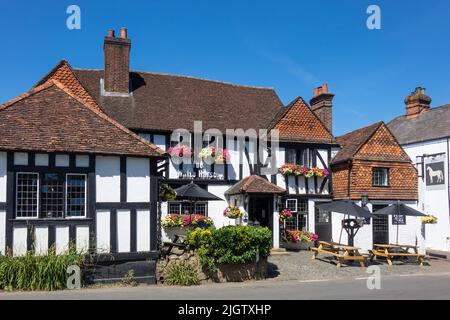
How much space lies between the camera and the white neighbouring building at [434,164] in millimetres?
26188

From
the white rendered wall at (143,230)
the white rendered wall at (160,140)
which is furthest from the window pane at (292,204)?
the white rendered wall at (143,230)

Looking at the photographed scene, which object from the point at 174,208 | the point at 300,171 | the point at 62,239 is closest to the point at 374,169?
the point at 300,171

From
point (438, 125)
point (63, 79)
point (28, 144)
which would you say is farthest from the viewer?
point (438, 125)

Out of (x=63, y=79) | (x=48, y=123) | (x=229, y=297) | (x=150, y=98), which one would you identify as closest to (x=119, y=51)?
(x=150, y=98)

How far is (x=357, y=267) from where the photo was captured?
18.0 m

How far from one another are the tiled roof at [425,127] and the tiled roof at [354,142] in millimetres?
5440

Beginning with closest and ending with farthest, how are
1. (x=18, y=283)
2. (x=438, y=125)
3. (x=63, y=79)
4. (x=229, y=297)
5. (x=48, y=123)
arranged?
(x=229, y=297) < (x=18, y=283) < (x=48, y=123) < (x=63, y=79) < (x=438, y=125)

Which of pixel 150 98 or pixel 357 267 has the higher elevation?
pixel 150 98

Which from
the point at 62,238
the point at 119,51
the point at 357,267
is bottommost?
the point at 357,267

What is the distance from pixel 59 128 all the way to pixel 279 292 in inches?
305

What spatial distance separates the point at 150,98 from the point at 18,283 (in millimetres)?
11746

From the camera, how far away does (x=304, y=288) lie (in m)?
13.1

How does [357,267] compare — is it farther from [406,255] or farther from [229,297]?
[229,297]

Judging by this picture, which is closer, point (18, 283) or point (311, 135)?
point (18, 283)
